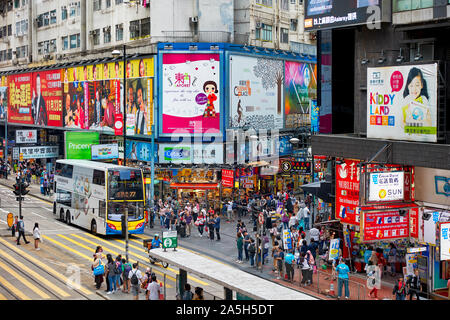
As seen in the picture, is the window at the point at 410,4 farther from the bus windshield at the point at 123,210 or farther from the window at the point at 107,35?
the window at the point at 107,35

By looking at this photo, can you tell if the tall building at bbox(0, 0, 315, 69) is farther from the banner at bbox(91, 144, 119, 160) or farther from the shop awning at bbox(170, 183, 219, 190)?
the shop awning at bbox(170, 183, 219, 190)

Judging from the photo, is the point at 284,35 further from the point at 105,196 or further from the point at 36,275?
the point at 36,275

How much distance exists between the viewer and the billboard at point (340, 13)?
26969mm

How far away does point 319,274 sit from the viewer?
85.8 ft

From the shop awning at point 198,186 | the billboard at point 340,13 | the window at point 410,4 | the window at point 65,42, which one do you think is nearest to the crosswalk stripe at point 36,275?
the shop awning at point 198,186

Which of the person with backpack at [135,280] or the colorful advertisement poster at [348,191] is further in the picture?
the colorful advertisement poster at [348,191]

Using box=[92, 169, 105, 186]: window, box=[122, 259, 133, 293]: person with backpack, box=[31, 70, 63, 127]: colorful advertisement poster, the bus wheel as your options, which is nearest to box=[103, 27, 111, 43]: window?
box=[31, 70, 63, 127]: colorful advertisement poster

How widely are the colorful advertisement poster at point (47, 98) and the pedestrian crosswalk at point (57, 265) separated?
30733 millimetres

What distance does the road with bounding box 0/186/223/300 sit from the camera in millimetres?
24984

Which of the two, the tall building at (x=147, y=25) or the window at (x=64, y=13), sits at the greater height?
the window at (x=64, y=13)

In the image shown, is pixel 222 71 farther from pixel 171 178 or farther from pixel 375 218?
pixel 375 218

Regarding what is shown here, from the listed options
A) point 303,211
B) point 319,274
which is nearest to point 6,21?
point 303,211

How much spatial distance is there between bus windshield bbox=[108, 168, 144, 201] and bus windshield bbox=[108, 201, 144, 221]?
1.23ft
